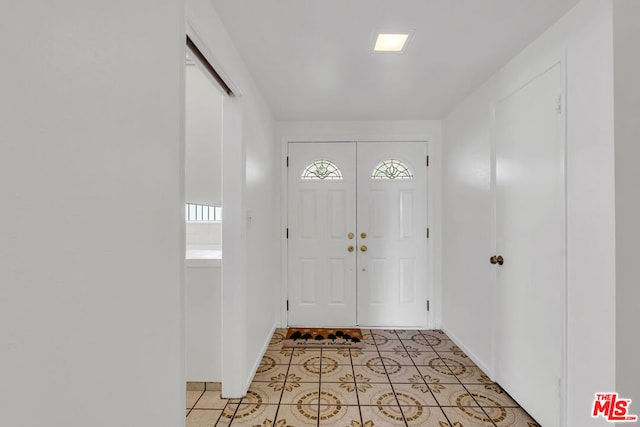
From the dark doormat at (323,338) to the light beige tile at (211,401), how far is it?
0.93m

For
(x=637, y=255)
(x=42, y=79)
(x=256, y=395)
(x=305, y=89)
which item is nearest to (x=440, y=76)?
(x=305, y=89)

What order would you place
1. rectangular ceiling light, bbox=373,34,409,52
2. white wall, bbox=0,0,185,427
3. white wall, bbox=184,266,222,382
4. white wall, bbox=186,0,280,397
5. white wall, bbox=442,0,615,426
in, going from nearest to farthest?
white wall, bbox=0,0,185,427, white wall, bbox=442,0,615,426, white wall, bbox=186,0,280,397, rectangular ceiling light, bbox=373,34,409,52, white wall, bbox=184,266,222,382

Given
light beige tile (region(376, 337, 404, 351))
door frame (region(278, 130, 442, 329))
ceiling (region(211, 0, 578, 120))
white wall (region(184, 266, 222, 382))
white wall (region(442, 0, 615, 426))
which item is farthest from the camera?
door frame (region(278, 130, 442, 329))

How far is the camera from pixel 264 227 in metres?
3.07

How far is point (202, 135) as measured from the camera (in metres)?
2.55

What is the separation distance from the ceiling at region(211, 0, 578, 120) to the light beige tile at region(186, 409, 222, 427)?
232cm

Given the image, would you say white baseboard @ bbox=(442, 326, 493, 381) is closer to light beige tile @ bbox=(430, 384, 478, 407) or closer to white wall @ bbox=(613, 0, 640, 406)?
light beige tile @ bbox=(430, 384, 478, 407)

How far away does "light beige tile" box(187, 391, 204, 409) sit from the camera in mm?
2158

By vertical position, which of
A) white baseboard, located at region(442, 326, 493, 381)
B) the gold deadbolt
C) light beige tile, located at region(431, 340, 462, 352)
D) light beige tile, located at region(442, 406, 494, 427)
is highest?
the gold deadbolt

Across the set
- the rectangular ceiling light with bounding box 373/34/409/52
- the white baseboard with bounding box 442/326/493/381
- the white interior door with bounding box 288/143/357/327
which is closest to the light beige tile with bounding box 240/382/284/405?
the white interior door with bounding box 288/143/357/327

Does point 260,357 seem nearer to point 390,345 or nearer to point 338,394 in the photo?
point 338,394

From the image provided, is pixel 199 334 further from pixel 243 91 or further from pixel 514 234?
pixel 514 234

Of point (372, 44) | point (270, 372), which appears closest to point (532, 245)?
point (372, 44)

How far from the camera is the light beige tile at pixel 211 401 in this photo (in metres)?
2.14
